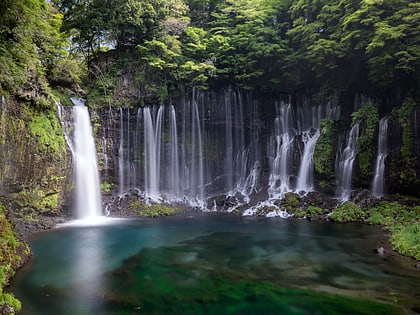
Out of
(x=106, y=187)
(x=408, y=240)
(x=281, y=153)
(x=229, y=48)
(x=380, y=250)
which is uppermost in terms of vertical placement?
(x=229, y=48)

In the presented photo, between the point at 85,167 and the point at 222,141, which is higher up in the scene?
the point at 222,141

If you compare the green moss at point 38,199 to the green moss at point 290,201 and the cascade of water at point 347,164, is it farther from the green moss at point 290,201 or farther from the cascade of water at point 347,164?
the cascade of water at point 347,164

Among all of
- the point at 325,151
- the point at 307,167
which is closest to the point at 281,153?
the point at 307,167

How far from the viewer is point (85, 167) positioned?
65.6 feet

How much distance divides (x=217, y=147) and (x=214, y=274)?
17321mm

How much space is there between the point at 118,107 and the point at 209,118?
6929mm

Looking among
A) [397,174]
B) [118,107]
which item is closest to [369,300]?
[397,174]

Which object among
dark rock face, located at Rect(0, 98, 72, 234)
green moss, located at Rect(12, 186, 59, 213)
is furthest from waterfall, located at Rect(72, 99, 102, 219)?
green moss, located at Rect(12, 186, 59, 213)

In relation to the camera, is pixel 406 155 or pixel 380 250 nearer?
pixel 380 250

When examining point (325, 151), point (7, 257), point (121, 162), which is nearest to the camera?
point (7, 257)

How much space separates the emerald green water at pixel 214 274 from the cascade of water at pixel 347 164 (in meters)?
5.51

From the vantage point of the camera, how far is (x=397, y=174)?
18422mm

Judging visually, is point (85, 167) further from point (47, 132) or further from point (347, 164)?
point (347, 164)

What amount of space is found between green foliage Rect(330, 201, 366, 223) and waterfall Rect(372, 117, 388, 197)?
2.13 metres
